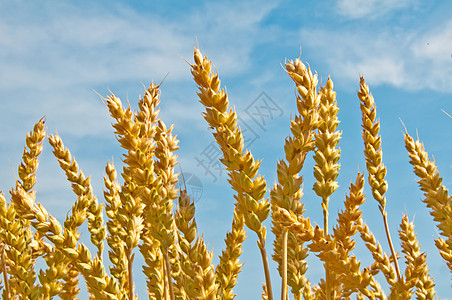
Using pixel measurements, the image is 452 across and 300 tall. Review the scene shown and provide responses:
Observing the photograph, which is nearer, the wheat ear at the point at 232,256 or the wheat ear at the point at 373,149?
the wheat ear at the point at 232,256

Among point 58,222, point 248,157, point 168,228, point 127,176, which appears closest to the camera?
point 248,157

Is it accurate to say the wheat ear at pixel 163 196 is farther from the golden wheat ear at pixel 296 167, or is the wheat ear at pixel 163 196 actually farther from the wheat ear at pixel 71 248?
the golden wheat ear at pixel 296 167

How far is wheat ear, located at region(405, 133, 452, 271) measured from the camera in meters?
2.38

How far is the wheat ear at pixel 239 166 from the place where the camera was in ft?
5.94

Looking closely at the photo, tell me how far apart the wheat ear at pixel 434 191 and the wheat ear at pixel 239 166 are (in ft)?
3.24

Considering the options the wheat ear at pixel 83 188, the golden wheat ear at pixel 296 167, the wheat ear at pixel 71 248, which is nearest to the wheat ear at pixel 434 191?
the golden wheat ear at pixel 296 167

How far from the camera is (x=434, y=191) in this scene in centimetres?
269

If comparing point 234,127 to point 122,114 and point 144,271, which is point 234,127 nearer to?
point 122,114

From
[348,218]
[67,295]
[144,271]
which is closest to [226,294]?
[144,271]

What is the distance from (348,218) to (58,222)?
1363 millimetres

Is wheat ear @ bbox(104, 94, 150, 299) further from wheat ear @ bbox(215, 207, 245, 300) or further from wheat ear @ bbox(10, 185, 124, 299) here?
wheat ear @ bbox(215, 207, 245, 300)

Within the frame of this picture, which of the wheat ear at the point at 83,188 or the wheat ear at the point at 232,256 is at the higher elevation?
the wheat ear at the point at 83,188

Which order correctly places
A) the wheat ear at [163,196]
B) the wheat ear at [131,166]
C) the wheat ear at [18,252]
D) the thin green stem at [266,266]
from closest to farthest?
the thin green stem at [266,266] → the wheat ear at [163,196] → the wheat ear at [131,166] → the wheat ear at [18,252]

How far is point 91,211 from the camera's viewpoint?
9.59ft
